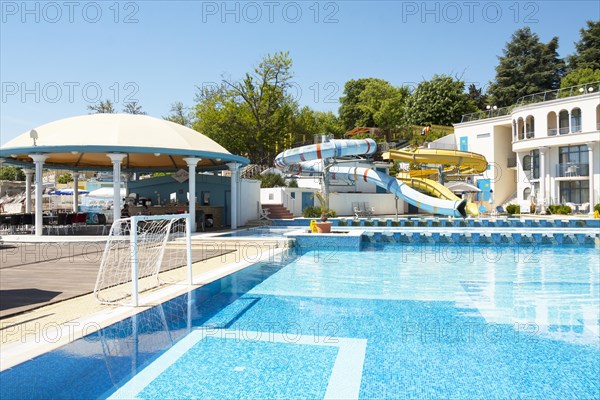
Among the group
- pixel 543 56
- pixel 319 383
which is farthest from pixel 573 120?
pixel 319 383

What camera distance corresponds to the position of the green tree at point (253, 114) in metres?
38.6

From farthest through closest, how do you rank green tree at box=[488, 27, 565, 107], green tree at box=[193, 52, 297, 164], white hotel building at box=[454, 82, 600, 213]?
green tree at box=[488, 27, 565, 107]
green tree at box=[193, 52, 297, 164]
white hotel building at box=[454, 82, 600, 213]

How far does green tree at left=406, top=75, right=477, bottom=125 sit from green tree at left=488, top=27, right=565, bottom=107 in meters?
3.76

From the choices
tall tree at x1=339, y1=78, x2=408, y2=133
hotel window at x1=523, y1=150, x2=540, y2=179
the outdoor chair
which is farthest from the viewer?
tall tree at x1=339, y1=78, x2=408, y2=133

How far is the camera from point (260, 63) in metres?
37.7

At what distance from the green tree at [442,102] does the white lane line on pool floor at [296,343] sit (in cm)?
4616

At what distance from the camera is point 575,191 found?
30141mm

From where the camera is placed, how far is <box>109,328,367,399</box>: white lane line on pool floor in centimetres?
389

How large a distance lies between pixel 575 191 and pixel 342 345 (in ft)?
103

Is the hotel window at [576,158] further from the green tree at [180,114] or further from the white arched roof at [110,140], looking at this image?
the green tree at [180,114]

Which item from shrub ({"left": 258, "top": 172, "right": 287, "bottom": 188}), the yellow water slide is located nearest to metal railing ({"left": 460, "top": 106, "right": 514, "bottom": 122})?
the yellow water slide

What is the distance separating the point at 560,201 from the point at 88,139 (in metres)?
30.0

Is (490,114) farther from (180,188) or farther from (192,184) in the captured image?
(192,184)

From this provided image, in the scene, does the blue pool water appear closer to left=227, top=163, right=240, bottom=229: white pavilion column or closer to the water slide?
left=227, top=163, right=240, bottom=229: white pavilion column
